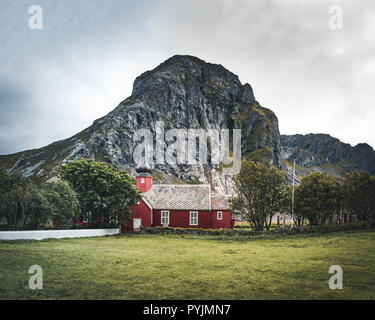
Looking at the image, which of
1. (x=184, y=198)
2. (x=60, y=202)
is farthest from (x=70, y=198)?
(x=184, y=198)

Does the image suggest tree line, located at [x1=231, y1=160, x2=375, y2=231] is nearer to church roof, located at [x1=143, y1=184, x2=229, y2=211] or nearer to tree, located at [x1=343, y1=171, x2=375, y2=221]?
tree, located at [x1=343, y1=171, x2=375, y2=221]

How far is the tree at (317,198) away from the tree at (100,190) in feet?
74.3

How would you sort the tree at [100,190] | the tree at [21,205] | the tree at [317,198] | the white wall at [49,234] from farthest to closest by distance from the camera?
the tree at [317,198]
the tree at [100,190]
the tree at [21,205]
the white wall at [49,234]

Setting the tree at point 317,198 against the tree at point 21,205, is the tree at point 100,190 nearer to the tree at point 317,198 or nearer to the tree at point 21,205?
the tree at point 21,205

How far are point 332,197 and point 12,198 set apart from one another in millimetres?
37351

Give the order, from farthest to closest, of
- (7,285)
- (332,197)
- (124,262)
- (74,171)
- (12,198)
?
(332,197)
(74,171)
(12,198)
(124,262)
(7,285)

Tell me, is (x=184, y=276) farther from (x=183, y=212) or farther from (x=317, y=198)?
(x=317, y=198)

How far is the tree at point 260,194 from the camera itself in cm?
3531

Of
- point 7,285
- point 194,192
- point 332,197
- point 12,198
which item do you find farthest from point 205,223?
point 7,285

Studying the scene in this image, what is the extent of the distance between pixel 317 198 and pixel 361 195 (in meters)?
5.27

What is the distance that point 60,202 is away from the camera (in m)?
28.6

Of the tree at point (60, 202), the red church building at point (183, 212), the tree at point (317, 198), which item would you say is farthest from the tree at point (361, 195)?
the tree at point (60, 202)

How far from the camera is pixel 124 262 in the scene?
50.7ft
